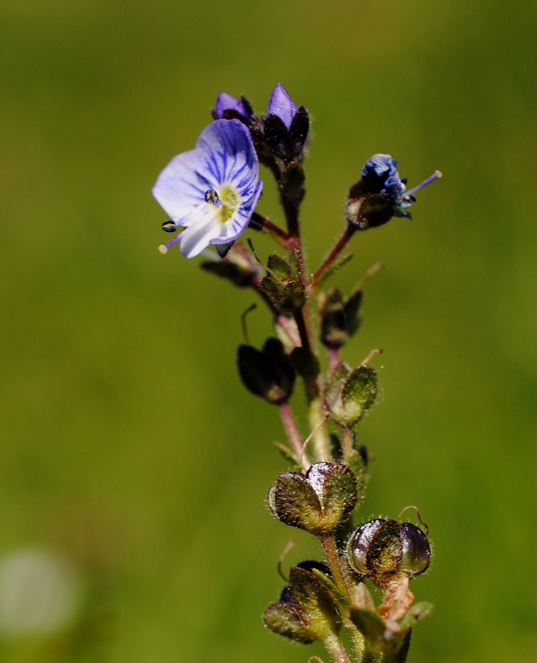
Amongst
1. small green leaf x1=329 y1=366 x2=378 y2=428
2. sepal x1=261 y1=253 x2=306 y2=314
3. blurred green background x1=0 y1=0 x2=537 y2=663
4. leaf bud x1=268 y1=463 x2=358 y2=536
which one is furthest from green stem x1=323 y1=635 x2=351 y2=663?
blurred green background x1=0 y1=0 x2=537 y2=663

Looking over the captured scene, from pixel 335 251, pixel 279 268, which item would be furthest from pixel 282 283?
pixel 335 251

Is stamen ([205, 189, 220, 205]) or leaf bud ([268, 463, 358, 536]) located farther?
stamen ([205, 189, 220, 205])

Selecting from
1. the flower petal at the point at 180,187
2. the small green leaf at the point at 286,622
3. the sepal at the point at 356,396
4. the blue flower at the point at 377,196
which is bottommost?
the small green leaf at the point at 286,622

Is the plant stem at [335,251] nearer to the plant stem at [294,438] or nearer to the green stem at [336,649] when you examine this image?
the plant stem at [294,438]

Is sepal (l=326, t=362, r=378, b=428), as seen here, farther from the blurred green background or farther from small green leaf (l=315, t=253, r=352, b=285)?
the blurred green background

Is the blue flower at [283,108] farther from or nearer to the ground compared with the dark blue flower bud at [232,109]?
farther from the ground

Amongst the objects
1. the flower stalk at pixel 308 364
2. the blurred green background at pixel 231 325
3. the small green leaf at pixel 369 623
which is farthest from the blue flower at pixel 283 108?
the blurred green background at pixel 231 325
